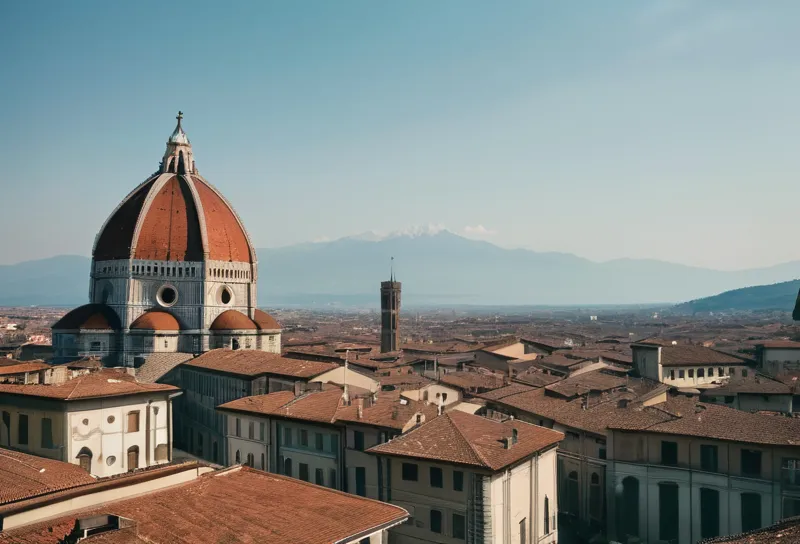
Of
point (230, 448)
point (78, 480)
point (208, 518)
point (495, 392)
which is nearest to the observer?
point (208, 518)

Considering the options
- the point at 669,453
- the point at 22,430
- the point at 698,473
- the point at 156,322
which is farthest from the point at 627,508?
the point at 156,322

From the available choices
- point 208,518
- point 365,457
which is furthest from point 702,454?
point 208,518

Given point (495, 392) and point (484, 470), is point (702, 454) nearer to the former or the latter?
point (484, 470)

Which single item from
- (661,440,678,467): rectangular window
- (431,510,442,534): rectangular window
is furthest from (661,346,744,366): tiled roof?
(431,510,442,534): rectangular window

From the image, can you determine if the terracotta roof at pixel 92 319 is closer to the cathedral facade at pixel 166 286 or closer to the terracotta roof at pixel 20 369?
the cathedral facade at pixel 166 286

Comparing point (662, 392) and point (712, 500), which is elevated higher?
point (662, 392)

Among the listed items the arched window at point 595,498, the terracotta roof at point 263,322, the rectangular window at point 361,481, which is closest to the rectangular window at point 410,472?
the rectangular window at point 361,481

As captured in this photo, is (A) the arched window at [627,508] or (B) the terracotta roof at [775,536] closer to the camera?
(B) the terracotta roof at [775,536]
